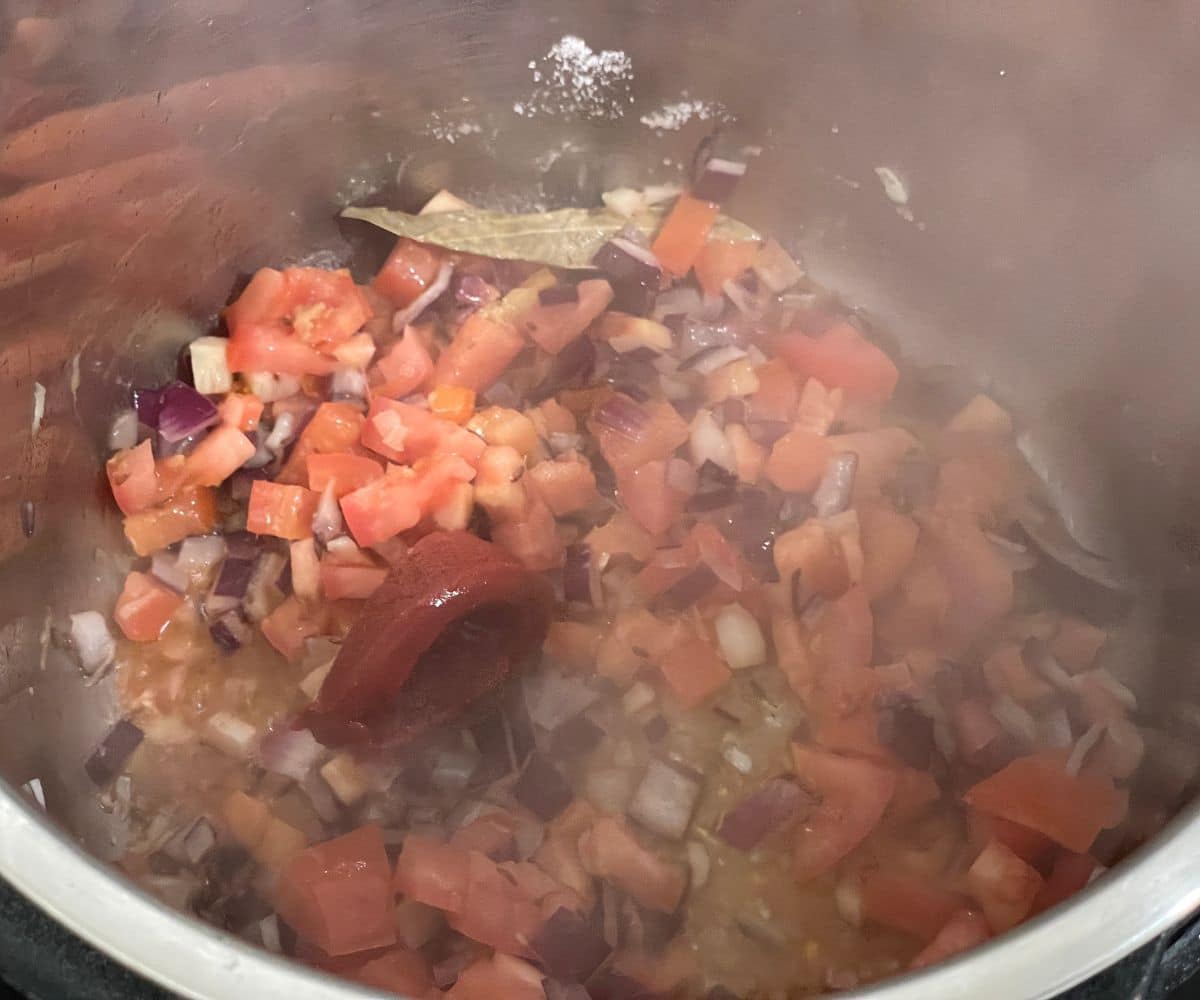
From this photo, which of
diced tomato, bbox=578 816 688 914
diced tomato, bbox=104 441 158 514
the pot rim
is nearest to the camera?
the pot rim

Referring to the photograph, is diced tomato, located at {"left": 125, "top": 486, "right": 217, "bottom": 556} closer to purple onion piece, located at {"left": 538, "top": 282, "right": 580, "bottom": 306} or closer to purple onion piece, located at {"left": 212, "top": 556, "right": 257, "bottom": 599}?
purple onion piece, located at {"left": 212, "top": 556, "right": 257, "bottom": 599}

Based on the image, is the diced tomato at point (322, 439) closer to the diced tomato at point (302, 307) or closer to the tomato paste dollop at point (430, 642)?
the diced tomato at point (302, 307)

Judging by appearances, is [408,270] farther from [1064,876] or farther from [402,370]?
[1064,876]

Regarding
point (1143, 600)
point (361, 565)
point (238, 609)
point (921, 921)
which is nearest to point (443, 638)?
point (361, 565)

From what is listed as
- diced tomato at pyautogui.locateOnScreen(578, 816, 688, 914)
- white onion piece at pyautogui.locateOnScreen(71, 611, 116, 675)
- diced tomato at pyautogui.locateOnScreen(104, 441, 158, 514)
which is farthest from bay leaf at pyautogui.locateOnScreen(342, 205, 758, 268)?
diced tomato at pyautogui.locateOnScreen(578, 816, 688, 914)

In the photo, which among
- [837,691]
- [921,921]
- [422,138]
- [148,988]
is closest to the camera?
[148,988]

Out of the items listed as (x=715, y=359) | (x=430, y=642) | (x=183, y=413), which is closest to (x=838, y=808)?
(x=430, y=642)

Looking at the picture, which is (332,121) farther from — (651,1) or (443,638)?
(443,638)
